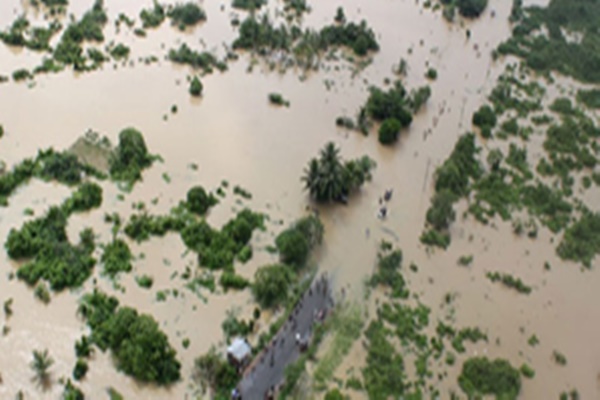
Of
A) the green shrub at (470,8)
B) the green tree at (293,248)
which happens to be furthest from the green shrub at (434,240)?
the green shrub at (470,8)

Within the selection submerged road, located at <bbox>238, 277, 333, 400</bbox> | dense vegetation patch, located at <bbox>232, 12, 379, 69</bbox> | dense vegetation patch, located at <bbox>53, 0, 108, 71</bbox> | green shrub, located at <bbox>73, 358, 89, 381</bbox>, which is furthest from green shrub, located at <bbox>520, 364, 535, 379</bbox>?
dense vegetation patch, located at <bbox>53, 0, 108, 71</bbox>

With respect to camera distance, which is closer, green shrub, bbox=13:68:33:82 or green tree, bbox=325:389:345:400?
green tree, bbox=325:389:345:400

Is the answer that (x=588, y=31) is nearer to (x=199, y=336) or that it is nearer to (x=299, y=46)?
(x=299, y=46)

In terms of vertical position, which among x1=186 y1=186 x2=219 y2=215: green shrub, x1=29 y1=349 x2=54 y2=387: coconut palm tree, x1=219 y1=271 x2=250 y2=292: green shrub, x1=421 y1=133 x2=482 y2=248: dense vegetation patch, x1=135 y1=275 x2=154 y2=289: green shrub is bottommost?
x1=29 y1=349 x2=54 y2=387: coconut palm tree

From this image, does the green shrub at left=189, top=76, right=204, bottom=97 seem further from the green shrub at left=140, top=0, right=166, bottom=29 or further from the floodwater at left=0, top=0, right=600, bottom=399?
the green shrub at left=140, top=0, right=166, bottom=29

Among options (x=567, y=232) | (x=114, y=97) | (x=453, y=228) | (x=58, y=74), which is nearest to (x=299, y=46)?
(x=114, y=97)
